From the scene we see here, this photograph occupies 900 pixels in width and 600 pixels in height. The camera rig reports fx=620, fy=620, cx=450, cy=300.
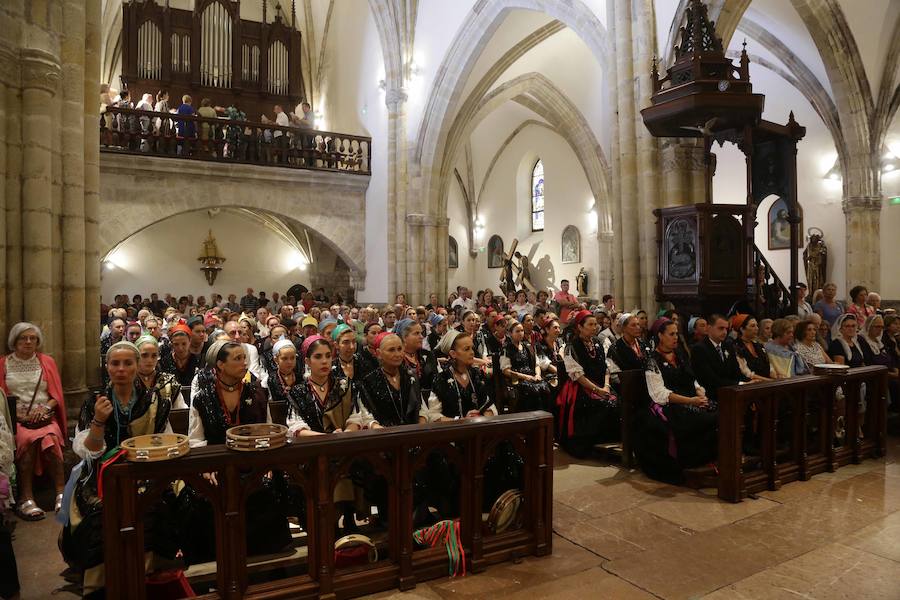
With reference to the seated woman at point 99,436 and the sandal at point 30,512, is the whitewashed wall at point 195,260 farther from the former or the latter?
the seated woman at point 99,436

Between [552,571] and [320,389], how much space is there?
1716 millimetres

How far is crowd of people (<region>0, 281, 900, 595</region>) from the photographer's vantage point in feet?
11.1

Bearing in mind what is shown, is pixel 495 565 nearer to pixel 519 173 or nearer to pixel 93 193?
pixel 93 193

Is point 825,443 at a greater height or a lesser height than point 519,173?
lesser

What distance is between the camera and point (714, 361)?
17.3ft

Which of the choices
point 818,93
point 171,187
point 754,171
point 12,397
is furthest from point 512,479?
point 818,93

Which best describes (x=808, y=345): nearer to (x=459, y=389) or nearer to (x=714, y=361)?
(x=714, y=361)

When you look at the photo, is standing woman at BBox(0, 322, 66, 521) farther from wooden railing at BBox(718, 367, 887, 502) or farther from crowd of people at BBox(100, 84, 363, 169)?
crowd of people at BBox(100, 84, 363, 169)

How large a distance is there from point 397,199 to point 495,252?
9.68 m

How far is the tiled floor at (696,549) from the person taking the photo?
3.06 m

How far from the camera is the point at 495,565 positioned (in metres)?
3.33

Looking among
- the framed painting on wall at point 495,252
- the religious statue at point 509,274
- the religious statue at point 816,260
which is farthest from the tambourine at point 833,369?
the framed painting on wall at point 495,252

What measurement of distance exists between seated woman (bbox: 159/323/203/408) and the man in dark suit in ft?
14.5

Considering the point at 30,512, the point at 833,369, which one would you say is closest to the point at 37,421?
the point at 30,512
